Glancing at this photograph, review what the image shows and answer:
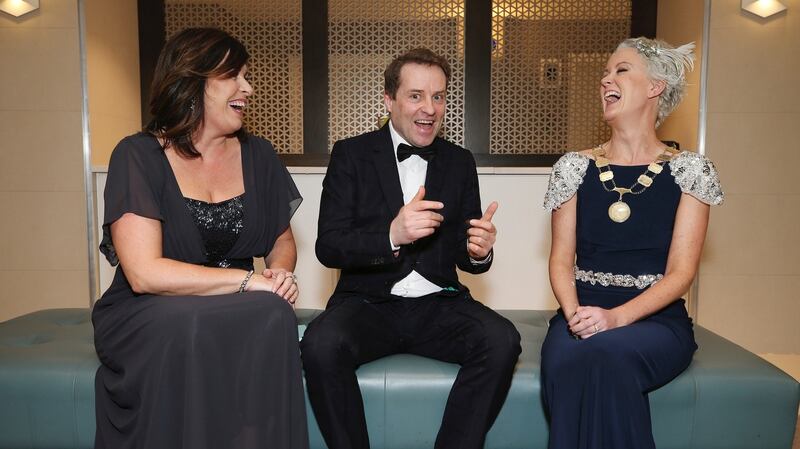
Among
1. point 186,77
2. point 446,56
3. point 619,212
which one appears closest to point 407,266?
point 619,212

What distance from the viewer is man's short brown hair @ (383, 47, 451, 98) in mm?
2032

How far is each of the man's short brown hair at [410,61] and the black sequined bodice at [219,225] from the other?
0.62 m

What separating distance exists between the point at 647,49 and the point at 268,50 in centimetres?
319

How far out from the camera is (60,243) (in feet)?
12.0

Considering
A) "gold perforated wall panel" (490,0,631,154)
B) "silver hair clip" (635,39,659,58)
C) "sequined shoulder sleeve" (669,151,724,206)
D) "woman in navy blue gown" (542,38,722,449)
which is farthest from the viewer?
"gold perforated wall panel" (490,0,631,154)

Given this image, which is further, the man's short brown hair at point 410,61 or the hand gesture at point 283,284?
the man's short brown hair at point 410,61

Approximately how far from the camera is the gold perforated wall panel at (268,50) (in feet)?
14.8

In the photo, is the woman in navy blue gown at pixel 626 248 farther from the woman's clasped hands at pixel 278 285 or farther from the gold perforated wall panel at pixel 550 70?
the gold perforated wall panel at pixel 550 70

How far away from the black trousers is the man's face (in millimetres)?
616

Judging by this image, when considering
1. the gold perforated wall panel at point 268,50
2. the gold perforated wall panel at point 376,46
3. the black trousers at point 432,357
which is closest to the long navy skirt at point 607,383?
the black trousers at point 432,357

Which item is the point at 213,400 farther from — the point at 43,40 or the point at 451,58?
the point at 451,58

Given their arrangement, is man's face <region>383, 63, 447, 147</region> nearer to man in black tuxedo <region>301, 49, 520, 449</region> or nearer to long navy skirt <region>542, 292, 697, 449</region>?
man in black tuxedo <region>301, 49, 520, 449</region>

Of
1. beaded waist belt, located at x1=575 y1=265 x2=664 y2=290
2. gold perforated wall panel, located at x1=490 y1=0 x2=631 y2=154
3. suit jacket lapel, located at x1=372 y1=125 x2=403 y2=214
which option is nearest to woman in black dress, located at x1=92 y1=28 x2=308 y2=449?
suit jacket lapel, located at x1=372 y1=125 x2=403 y2=214

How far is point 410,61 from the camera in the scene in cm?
204
